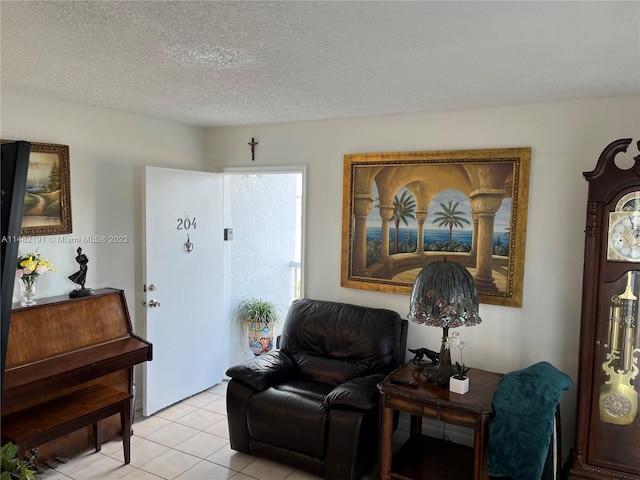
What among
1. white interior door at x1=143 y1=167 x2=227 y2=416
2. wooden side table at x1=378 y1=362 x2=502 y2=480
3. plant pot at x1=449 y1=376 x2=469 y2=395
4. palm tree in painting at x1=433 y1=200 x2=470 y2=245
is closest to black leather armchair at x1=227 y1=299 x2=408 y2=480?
wooden side table at x1=378 y1=362 x2=502 y2=480

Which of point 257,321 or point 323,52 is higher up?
point 323,52

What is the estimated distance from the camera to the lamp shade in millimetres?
2666

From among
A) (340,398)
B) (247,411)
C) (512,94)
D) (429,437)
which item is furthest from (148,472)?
(512,94)

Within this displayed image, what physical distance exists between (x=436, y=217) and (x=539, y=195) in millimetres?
674

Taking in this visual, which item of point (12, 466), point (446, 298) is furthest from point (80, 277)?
point (446, 298)

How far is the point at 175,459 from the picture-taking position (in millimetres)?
3160

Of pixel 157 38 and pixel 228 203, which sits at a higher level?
pixel 157 38

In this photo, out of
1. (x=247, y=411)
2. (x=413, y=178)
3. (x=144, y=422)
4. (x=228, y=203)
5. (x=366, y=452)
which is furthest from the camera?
(x=228, y=203)

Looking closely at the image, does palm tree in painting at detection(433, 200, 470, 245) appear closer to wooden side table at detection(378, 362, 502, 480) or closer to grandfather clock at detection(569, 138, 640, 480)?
grandfather clock at detection(569, 138, 640, 480)

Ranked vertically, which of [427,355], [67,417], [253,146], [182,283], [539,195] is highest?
[253,146]

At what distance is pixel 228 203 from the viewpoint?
440 centimetres

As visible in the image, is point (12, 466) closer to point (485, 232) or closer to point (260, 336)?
point (485, 232)

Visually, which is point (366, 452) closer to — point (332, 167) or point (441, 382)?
point (441, 382)

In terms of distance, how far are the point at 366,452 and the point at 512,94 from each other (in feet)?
7.60
